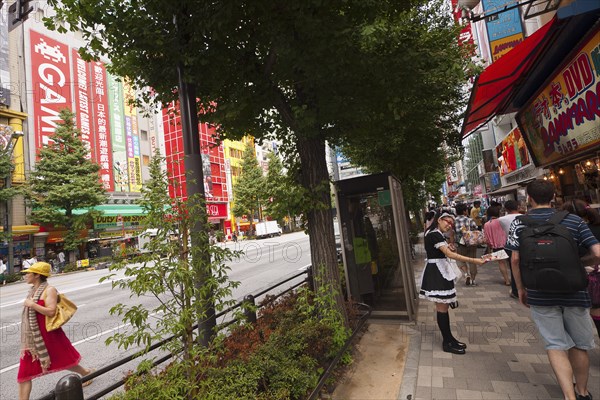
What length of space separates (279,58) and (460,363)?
14.4 ft

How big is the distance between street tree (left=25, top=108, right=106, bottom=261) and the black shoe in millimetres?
25786

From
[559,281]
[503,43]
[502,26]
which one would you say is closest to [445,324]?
[559,281]

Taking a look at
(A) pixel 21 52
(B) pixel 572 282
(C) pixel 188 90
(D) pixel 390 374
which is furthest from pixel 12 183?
(B) pixel 572 282

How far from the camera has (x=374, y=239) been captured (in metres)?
6.34

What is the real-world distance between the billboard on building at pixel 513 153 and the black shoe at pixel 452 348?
10.3 metres

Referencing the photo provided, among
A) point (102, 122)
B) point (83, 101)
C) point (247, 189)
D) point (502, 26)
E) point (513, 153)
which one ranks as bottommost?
point (513, 153)

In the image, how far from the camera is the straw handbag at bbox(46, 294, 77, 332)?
3803 millimetres

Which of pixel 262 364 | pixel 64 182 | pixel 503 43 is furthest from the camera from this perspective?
pixel 64 182

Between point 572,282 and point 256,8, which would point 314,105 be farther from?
point 572,282

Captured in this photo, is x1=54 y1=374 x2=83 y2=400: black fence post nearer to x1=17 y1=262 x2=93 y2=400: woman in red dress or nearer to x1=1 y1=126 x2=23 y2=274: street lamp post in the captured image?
x1=17 y1=262 x2=93 y2=400: woman in red dress

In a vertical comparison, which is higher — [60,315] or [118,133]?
[118,133]

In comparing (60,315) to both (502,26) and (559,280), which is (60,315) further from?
(502,26)

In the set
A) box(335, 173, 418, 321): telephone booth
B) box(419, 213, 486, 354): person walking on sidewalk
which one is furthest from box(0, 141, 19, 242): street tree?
box(419, 213, 486, 354): person walking on sidewalk

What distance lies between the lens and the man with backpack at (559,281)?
8.27 ft
